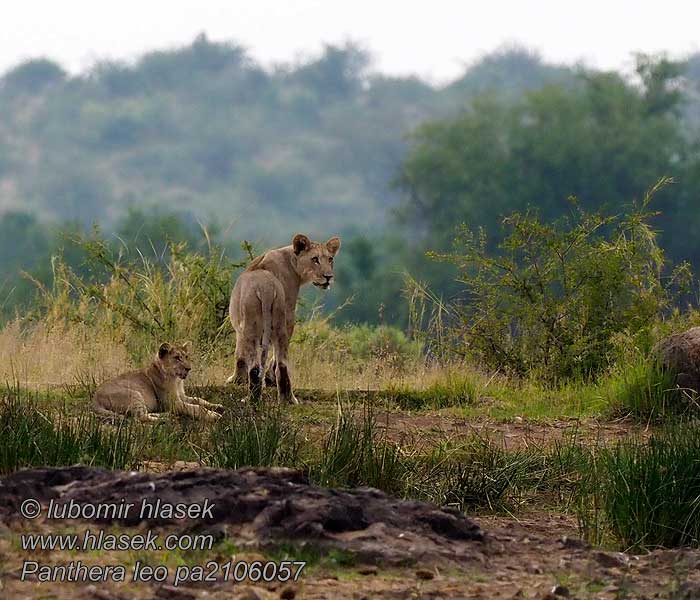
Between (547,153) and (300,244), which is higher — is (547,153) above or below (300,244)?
above

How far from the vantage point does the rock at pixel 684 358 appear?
38.1ft

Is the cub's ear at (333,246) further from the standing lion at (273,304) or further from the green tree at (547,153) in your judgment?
the green tree at (547,153)

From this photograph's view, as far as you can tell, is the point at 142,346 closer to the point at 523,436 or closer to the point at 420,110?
the point at 523,436

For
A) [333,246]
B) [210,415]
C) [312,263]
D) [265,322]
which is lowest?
[210,415]

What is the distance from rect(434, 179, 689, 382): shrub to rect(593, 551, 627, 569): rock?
9.11 meters

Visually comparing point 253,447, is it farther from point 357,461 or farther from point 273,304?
point 273,304

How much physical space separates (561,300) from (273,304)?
16.4ft

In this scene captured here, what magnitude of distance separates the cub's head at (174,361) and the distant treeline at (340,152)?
2214 cm

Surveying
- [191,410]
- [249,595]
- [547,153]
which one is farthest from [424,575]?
[547,153]

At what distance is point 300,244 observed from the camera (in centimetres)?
1207

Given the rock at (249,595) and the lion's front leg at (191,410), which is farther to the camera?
the lion's front leg at (191,410)

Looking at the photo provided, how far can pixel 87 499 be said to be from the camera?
581cm

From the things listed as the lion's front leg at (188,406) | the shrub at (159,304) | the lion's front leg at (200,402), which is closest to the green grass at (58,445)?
the lion's front leg at (188,406)

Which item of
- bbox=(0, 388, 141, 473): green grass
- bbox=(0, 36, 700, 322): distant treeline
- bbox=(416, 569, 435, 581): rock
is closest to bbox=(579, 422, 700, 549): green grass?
bbox=(416, 569, 435, 581): rock
